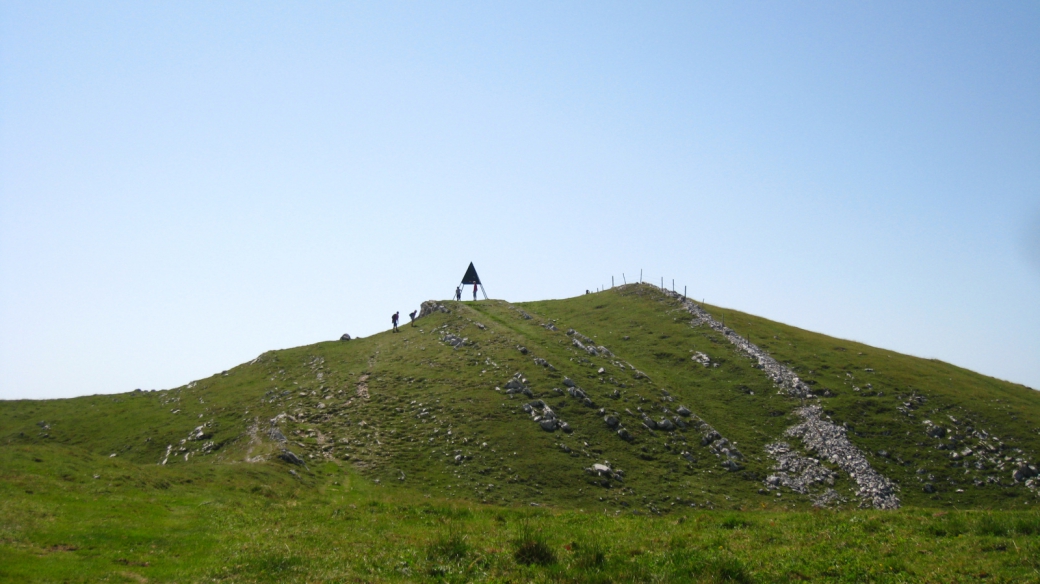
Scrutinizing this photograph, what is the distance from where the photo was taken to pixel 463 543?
848 inches

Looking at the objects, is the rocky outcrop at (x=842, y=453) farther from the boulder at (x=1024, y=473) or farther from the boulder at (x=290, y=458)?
the boulder at (x=290, y=458)

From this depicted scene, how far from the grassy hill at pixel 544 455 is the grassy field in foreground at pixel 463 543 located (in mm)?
147

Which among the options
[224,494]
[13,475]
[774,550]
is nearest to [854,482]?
[774,550]

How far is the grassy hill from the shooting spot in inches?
838

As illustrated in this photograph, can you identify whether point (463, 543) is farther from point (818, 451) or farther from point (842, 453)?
point (842, 453)

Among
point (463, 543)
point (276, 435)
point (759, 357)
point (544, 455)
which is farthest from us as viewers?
point (759, 357)

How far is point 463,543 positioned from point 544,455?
1203 inches

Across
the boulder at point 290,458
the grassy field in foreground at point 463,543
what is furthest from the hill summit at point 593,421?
the grassy field in foreground at point 463,543

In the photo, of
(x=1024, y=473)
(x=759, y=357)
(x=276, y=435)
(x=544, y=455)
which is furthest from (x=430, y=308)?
(x=1024, y=473)

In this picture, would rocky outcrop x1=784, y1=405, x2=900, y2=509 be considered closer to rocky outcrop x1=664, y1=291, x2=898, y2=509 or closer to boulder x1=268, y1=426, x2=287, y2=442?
rocky outcrop x1=664, y1=291, x2=898, y2=509

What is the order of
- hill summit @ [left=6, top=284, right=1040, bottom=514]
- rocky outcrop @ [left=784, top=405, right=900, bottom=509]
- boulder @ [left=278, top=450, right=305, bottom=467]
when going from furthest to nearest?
1. rocky outcrop @ [left=784, top=405, right=900, bottom=509]
2. hill summit @ [left=6, top=284, right=1040, bottom=514]
3. boulder @ [left=278, top=450, right=305, bottom=467]

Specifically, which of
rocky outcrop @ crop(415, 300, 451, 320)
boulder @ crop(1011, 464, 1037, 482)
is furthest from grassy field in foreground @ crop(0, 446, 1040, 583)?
rocky outcrop @ crop(415, 300, 451, 320)

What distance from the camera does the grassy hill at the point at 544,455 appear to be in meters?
21.3

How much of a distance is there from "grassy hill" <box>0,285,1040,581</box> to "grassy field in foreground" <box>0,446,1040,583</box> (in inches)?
5.8
